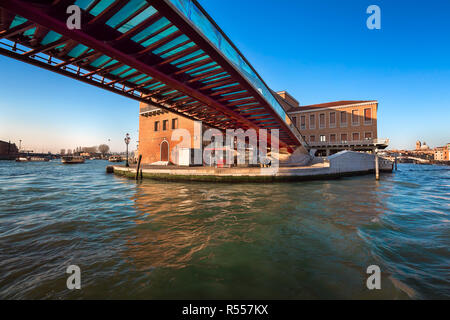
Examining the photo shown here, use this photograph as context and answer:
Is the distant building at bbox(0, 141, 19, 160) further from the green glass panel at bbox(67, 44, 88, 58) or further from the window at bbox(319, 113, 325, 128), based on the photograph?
the window at bbox(319, 113, 325, 128)

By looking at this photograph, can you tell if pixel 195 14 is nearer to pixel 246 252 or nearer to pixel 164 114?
pixel 246 252

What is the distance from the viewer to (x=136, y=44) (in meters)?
5.44

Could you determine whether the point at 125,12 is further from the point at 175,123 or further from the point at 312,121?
the point at 312,121

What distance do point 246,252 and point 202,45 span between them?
223 inches

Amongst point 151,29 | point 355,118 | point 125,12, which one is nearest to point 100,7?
point 125,12

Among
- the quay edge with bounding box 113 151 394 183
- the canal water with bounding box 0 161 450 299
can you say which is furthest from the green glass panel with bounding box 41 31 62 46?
the quay edge with bounding box 113 151 394 183

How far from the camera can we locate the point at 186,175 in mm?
12516

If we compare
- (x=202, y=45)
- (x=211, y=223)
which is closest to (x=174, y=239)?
(x=211, y=223)

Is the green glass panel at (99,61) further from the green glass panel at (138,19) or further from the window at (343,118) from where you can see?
the window at (343,118)

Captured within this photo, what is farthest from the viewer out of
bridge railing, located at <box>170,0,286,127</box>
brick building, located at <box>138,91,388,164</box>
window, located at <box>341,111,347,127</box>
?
window, located at <box>341,111,347,127</box>

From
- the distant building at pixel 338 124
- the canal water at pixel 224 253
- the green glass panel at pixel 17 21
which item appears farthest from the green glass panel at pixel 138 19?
the distant building at pixel 338 124

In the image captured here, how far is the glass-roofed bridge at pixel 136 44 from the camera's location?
4119 mm

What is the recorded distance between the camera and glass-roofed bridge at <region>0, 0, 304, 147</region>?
162 inches

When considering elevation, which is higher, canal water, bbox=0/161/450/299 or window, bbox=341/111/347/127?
window, bbox=341/111/347/127
